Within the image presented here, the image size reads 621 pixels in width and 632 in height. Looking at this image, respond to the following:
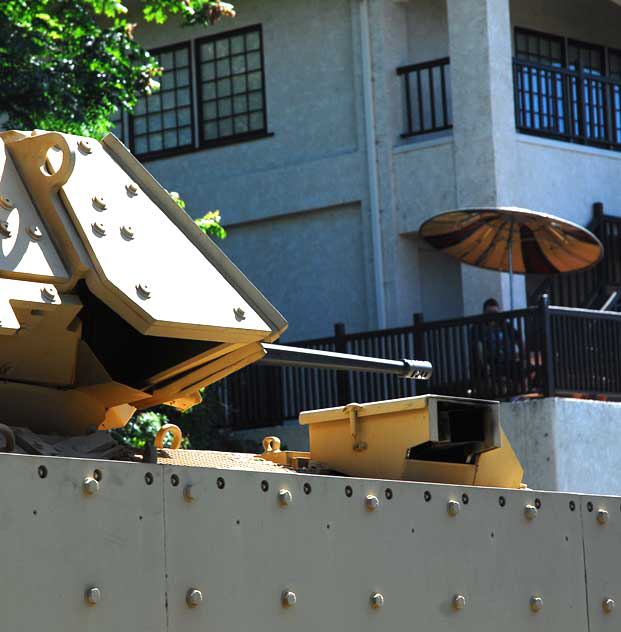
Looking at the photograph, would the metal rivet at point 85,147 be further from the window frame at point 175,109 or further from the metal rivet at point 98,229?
the window frame at point 175,109

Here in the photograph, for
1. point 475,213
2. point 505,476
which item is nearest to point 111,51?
point 475,213

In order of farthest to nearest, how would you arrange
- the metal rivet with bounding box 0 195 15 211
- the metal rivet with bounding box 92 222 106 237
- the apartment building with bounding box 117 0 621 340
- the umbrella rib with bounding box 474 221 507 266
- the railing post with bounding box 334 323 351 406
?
1. the apartment building with bounding box 117 0 621 340
2. the railing post with bounding box 334 323 351 406
3. the umbrella rib with bounding box 474 221 507 266
4. the metal rivet with bounding box 92 222 106 237
5. the metal rivet with bounding box 0 195 15 211

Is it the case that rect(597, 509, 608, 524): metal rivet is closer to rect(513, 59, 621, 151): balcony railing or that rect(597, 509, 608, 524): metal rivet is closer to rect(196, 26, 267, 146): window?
rect(513, 59, 621, 151): balcony railing

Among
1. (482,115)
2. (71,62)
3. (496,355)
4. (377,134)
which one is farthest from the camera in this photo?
(377,134)

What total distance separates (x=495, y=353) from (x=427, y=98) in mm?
4749

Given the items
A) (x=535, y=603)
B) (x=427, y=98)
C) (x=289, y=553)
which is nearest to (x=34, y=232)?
(x=289, y=553)

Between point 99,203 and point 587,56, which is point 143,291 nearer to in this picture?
point 99,203

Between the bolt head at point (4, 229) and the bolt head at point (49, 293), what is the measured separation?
0.71ft

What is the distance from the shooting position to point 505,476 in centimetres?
675

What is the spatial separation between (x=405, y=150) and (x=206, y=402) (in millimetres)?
4419

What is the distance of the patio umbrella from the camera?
16.7 metres

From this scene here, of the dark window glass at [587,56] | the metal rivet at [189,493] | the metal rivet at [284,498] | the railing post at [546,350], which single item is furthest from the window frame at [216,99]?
the metal rivet at [189,493]

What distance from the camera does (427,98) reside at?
20.5 meters

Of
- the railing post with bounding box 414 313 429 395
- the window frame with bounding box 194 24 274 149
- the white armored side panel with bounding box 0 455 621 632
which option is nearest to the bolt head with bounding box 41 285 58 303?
the white armored side panel with bounding box 0 455 621 632
